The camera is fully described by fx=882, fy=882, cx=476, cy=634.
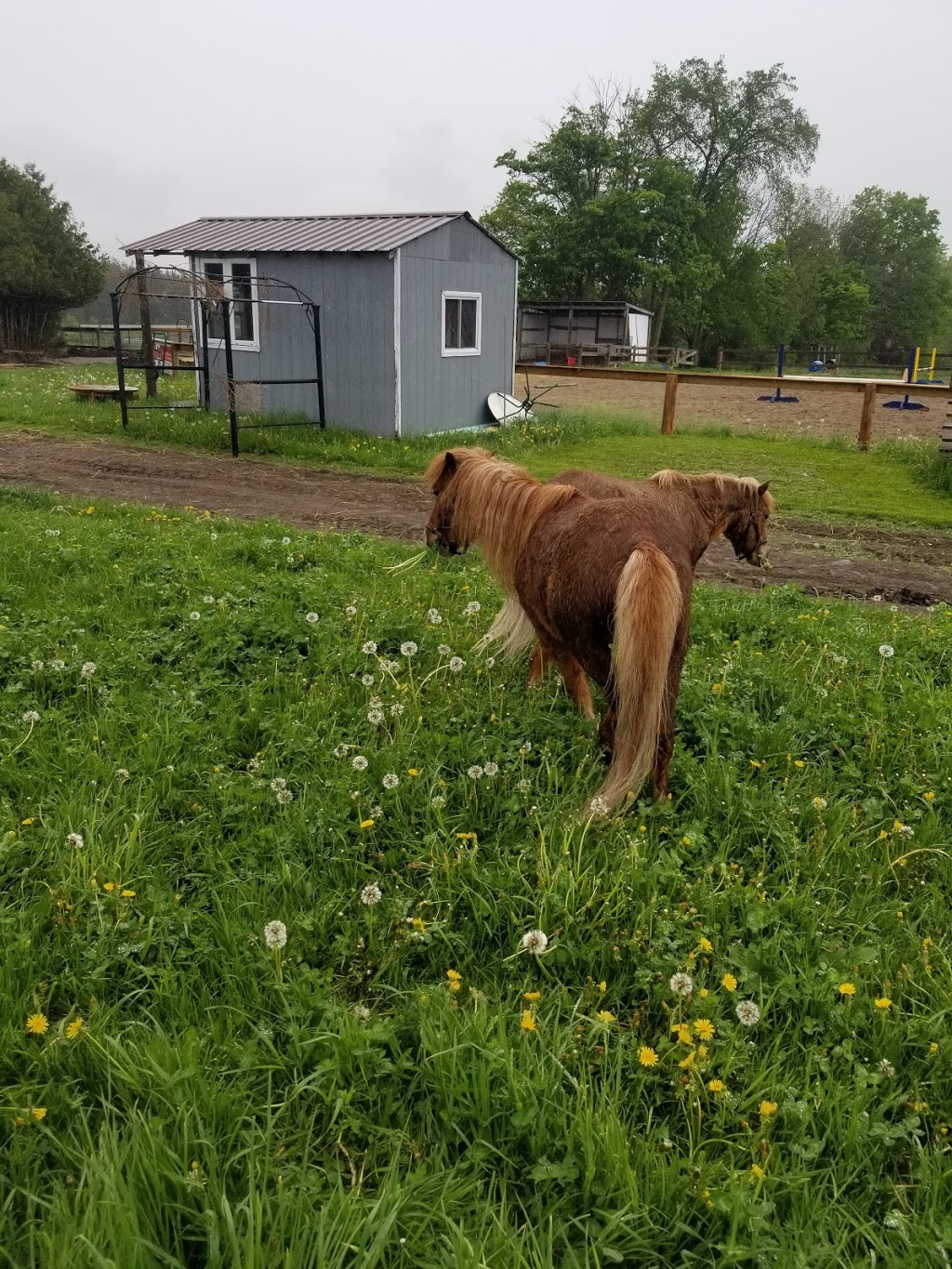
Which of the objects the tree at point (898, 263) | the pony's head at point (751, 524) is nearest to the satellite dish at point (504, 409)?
the pony's head at point (751, 524)

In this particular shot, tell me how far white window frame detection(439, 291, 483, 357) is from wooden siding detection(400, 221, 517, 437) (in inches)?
2.3

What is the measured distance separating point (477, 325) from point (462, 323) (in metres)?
0.43

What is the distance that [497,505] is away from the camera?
4.16m

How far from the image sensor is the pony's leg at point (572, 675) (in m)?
3.93

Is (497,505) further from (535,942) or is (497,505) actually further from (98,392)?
(98,392)

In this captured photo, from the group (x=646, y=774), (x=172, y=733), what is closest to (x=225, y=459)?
(x=172, y=733)

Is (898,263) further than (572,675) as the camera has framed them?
Yes

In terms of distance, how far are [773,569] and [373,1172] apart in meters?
6.66

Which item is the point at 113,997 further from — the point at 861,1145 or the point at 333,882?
the point at 861,1145

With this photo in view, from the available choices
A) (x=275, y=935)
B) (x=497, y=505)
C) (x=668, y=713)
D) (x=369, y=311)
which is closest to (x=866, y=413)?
(x=369, y=311)

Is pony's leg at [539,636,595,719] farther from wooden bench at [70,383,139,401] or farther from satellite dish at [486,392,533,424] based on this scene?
wooden bench at [70,383,139,401]

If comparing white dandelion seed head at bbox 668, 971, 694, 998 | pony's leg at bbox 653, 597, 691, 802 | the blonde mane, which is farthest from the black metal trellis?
white dandelion seed head at bbox 668, 971, 694, 998

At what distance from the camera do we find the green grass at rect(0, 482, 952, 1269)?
6.21 ft

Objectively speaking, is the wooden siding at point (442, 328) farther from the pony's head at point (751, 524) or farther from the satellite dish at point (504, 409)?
the pony's head at point (751, 524)
